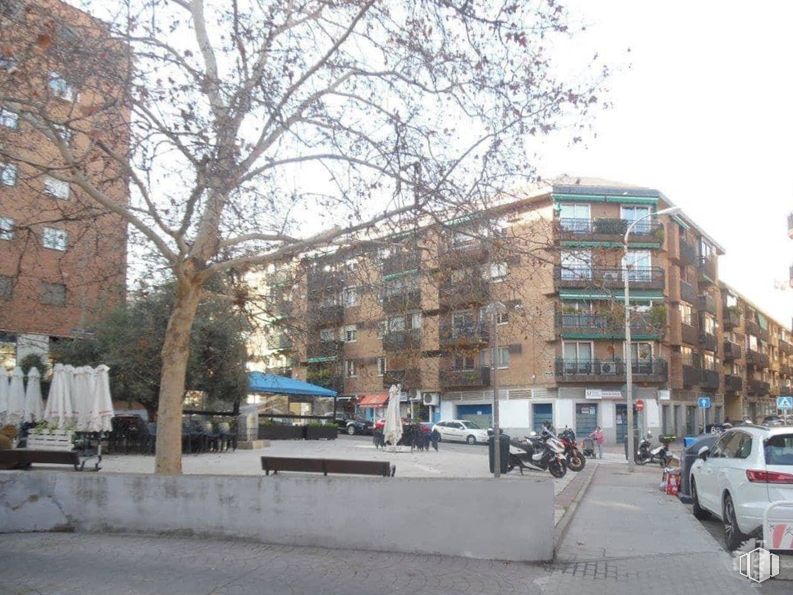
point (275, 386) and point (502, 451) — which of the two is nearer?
point (502, 451)

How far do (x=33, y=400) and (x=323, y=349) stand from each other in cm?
951

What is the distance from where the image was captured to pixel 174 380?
9781mm

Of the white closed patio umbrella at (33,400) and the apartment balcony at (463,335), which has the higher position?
the apartment balcony at (463,335)

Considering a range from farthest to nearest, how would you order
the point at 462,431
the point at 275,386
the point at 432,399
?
the point at 432,399 < the point at 462,431 < the point at 275,386

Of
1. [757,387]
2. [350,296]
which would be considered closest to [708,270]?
[757,387]

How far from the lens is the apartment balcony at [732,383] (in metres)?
60.5

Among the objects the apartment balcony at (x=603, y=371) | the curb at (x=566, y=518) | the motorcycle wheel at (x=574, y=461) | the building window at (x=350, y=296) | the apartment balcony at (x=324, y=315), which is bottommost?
the motorcycle wheel at (x=574, y=461)

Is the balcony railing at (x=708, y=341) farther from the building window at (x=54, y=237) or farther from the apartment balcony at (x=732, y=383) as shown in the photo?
the building window at (x=54, y=237)

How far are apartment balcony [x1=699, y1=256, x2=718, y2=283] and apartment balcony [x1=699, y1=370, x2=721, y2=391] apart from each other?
666cm

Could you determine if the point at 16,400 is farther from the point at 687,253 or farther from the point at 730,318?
the point at 730,318

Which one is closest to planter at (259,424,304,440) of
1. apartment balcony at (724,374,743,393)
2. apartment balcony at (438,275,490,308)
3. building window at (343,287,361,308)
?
building window at (343,287,361,308)

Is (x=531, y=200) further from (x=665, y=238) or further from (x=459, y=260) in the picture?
(x=665, y=238)

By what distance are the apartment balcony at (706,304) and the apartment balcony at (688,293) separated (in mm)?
1467

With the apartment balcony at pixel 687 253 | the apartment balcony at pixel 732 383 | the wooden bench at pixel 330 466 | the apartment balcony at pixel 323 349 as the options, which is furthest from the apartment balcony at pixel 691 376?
the wooden bench at pixel 330 466
